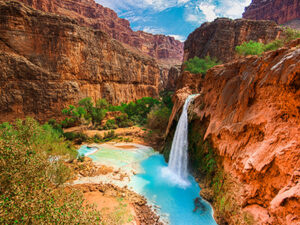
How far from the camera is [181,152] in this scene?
1215cm

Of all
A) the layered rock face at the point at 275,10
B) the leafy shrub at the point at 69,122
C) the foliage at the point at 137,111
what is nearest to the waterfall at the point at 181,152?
the foliage at the point at 137,111

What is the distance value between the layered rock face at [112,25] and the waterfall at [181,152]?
51.7 metres

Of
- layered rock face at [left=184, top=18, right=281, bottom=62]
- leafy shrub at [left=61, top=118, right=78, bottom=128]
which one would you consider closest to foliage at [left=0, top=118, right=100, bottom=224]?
leafy shrub at [left=61, top=118, right=78, bottom=128]

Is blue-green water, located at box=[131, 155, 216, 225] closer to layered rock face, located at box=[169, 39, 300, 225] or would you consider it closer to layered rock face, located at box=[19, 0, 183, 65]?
layered rock face, located at box=[169, 39, 300, 225]

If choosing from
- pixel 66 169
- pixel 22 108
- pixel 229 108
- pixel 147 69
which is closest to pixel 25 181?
pixel 66 169

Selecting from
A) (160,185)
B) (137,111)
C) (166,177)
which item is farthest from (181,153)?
(137,111)

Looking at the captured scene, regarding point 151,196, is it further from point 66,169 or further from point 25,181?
point 25,181

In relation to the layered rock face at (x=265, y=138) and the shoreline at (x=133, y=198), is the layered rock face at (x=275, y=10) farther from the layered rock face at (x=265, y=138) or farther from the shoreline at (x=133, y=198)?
the shoreline at (x=133, y=198)

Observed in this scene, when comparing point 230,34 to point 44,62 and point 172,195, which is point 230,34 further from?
point 44,62

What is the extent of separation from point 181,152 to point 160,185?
3255 millimetres

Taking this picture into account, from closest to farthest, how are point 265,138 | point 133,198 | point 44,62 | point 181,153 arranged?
1. point 265,138
2. point 133,198
3. point 181,153
4. point 44,62

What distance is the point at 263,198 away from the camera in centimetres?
497

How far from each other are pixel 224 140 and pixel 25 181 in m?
8.78

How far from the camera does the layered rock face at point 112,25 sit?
47769mm
